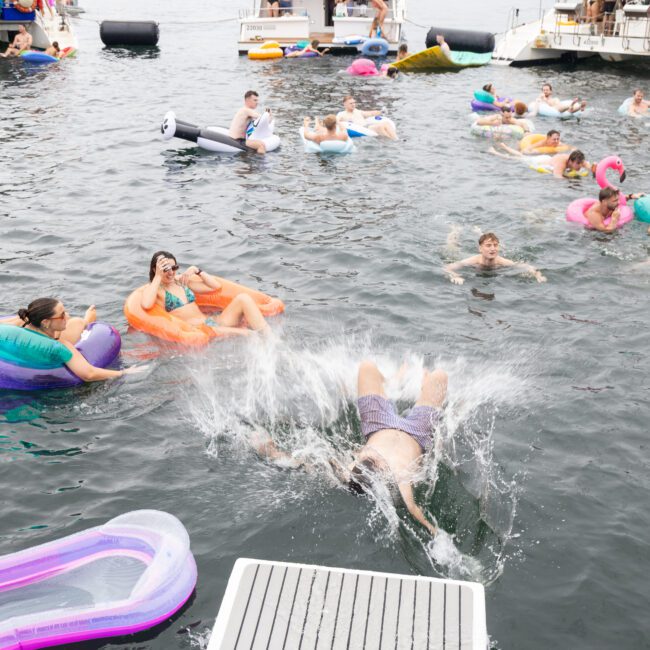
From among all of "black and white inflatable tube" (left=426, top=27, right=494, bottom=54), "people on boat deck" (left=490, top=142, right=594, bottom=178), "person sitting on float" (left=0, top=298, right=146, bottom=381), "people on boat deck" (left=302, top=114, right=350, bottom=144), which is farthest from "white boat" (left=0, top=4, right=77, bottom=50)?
"person sitting on float" (left=0, top=298, right=146, bottom=381)

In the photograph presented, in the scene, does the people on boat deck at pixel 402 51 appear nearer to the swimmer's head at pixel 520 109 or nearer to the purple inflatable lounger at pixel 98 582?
the swimmer's head at pixel 520 109

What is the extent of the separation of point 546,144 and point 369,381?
10.4m

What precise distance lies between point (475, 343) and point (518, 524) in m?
2.92

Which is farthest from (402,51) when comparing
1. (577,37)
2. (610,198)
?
(610,198)

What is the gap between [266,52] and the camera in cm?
2750

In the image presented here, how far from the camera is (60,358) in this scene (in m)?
7.19

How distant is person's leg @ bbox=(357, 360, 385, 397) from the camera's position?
6641 mm

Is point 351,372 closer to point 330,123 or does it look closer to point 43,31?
point 330,123

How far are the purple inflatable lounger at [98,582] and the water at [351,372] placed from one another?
0.23m

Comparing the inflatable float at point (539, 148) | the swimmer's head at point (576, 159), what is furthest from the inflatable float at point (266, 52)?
the swimmer's head at point (576, 159)

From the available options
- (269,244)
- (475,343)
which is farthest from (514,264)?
(269,244)

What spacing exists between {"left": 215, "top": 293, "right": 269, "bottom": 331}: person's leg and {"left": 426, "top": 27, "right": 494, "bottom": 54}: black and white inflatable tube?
21.9 m

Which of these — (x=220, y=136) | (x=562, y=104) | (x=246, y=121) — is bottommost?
(x=220, y=136)

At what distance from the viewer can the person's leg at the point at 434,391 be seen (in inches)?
258
